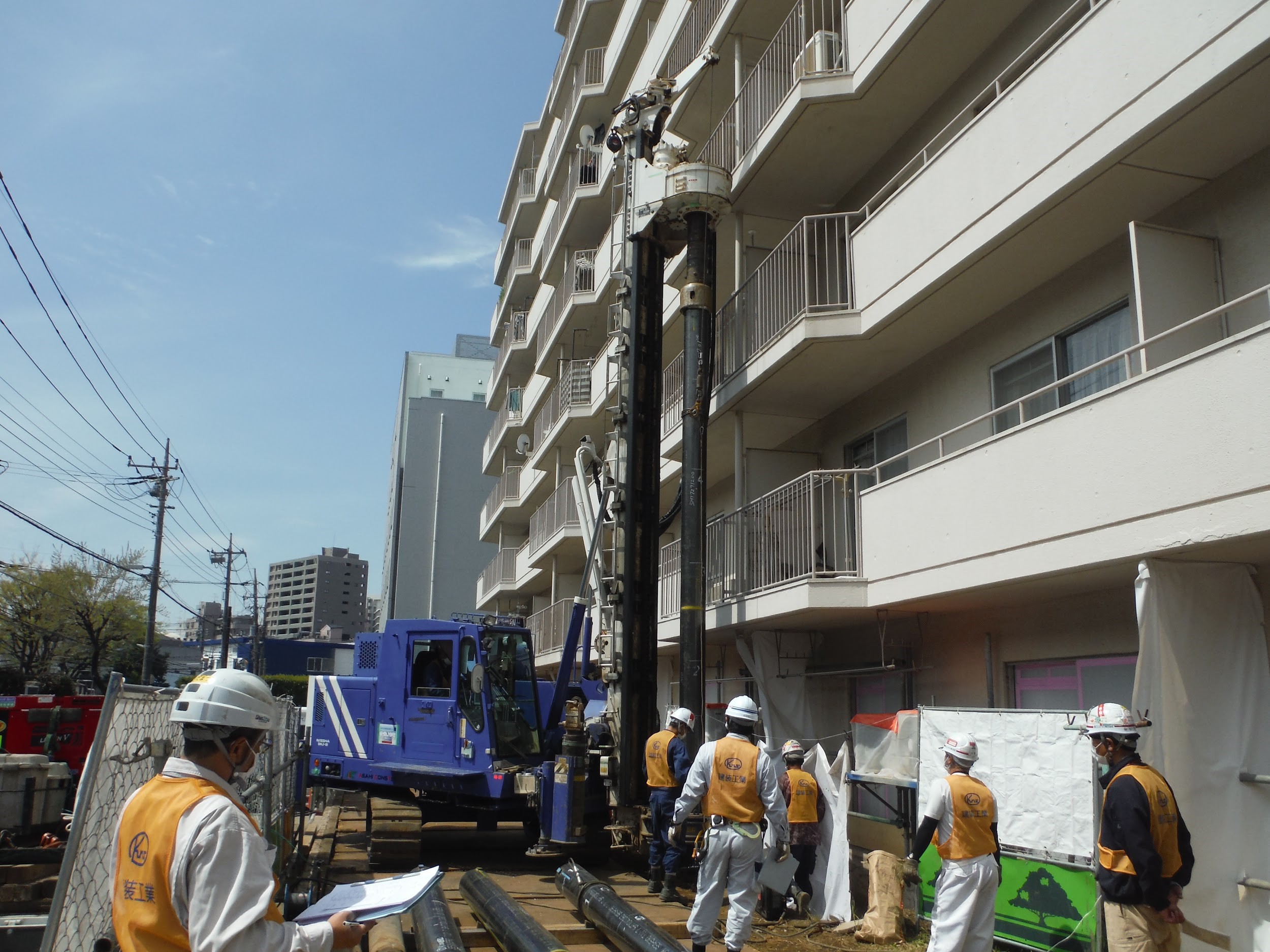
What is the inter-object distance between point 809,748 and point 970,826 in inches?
256

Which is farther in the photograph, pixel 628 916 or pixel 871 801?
pixel 871 801

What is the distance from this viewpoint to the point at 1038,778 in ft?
27.0

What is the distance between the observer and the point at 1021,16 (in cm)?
1090

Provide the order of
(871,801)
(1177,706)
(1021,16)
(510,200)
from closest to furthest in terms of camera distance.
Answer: (1177,706) → (1021,16) → (871,801) → (510,200)

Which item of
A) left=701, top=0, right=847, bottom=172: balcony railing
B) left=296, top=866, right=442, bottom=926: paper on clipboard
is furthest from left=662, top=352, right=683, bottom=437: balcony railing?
left=296, top=866, right=442, bottom=926: paper on clipboard

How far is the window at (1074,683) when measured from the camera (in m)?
9.09

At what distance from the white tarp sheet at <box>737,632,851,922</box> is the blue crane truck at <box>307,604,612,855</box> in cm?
227

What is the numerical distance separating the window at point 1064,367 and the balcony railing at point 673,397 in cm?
625

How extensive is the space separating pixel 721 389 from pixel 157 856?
12311mm

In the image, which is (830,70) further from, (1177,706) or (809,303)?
(1177,706)

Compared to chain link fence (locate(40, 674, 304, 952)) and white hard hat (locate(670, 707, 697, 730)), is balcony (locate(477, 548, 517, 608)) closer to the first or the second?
white hard hat (locate(670, 707, 697, 730))

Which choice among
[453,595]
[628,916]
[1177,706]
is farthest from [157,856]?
[453,595]

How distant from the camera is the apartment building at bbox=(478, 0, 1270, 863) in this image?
24.2ft

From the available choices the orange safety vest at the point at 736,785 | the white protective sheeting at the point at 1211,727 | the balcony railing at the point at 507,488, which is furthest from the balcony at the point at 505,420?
the white protective sheeting at the point at 1211,727
